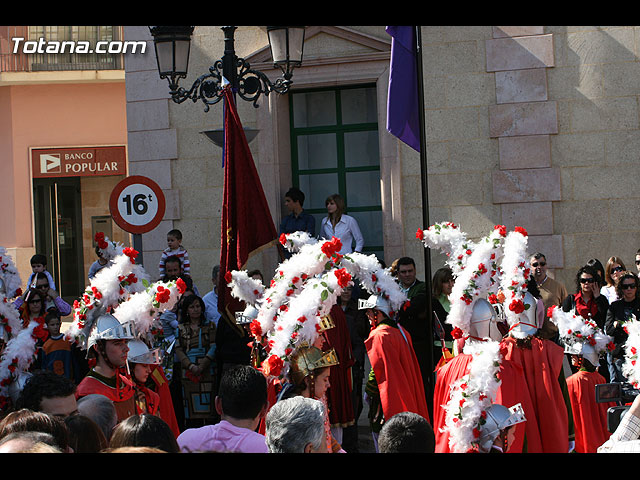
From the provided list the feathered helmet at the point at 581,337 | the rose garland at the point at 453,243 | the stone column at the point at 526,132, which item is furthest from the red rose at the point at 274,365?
the stone column at the point at 526,132

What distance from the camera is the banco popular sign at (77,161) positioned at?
19.1 metres

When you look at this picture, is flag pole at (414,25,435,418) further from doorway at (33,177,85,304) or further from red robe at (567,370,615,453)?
doorway at (33,177,85,304)

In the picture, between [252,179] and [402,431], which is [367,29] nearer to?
[252,179]

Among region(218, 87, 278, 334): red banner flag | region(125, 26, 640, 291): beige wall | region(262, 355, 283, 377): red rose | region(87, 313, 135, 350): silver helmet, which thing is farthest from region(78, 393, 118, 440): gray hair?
region(125, 26, 640, 291): beige wall

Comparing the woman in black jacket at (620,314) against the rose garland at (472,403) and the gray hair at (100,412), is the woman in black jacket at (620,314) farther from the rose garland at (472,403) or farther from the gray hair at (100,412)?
the gray hair at (100,412)

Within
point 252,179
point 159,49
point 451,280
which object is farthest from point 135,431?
point 159,49

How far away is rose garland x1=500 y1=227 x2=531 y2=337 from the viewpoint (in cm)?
621

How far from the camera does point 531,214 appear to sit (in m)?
10.5

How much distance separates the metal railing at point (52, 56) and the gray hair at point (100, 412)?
15938 millimetres

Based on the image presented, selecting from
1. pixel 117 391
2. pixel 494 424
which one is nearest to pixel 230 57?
pixel 117 391

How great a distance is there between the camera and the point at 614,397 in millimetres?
4008

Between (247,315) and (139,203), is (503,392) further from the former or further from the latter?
(139,203)

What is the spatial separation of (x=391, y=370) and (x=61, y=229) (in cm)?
1441
